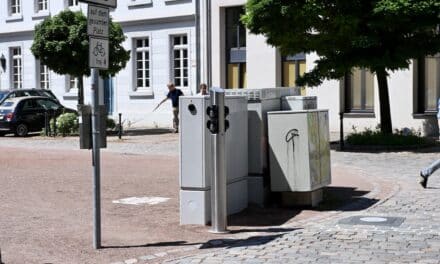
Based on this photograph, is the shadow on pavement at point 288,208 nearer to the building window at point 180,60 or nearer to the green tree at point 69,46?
the green tree at point 69,46

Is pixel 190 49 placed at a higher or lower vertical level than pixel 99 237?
higher

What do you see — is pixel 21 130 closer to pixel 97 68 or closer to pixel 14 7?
pixel 14 7

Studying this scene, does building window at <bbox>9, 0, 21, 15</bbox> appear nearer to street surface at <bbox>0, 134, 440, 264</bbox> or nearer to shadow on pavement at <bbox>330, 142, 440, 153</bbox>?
shadow on pavement at <bbox>330, 142, 440, 153</bbox>

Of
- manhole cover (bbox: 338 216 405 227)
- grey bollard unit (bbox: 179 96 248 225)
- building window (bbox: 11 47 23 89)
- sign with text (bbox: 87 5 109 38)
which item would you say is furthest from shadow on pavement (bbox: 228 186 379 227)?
building window (bbox: 11 47 23 89)

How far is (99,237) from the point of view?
8.40 metres

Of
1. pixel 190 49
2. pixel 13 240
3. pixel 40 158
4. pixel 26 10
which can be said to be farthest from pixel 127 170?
pixel 26 10

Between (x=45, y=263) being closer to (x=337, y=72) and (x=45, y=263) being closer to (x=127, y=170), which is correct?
(x=127, y=170)

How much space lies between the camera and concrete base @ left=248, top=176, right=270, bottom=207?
36.0 feet

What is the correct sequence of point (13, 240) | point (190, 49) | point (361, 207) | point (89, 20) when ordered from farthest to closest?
1. point (190, 49)
2. point (361, 207)
3. point (13, 240)
4. point (89, 20)

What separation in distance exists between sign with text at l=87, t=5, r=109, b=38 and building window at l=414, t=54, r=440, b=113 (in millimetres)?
17638

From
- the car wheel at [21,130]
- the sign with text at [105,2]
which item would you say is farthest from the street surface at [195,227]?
the car wheel at [21,130]

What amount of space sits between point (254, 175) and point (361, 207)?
1524 mm

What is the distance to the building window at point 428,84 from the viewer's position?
2452 cm

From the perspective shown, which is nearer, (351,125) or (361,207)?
(361,207)
